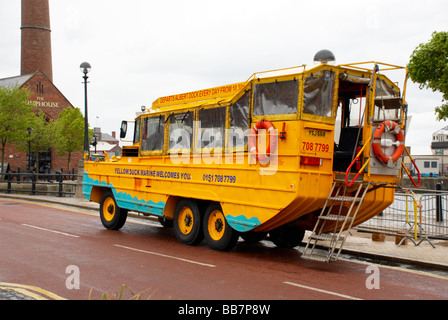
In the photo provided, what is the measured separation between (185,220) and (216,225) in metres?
1.06

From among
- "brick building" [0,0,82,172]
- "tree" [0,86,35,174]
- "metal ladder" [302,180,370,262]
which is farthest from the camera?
"brick building" [0,0,82,172]

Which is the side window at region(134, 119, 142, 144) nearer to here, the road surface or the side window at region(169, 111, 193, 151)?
the side window at region(169, 111, 193, 151)

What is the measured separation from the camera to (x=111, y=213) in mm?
14234

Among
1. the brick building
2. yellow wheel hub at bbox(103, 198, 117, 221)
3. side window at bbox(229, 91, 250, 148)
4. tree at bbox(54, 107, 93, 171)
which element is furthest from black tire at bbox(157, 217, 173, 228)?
the brick building

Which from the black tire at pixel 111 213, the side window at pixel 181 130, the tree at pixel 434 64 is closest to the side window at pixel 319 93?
the side window at pixel 181 130

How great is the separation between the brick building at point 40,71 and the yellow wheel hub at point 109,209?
4609cm

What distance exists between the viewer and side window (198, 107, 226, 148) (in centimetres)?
1074

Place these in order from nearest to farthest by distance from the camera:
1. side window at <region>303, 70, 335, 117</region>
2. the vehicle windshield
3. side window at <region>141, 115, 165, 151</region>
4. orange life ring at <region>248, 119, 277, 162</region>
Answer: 1. side window at <region>303, 70, 335, 117</region>
2. orange life ring at <region>248, 119, 277, 162</region>
3. the vehicle windshield
4. side window at <region>141, 115, 165, 151</region>

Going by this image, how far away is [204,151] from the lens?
1111 cm

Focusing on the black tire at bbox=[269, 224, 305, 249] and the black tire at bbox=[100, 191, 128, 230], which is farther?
the black tire at bbox=[100, 191, 128, 230]

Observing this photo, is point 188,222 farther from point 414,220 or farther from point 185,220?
point 414,220

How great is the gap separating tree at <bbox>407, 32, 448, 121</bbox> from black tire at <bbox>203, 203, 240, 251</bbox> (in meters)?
24.1

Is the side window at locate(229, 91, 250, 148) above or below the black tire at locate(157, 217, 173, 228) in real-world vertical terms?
above
